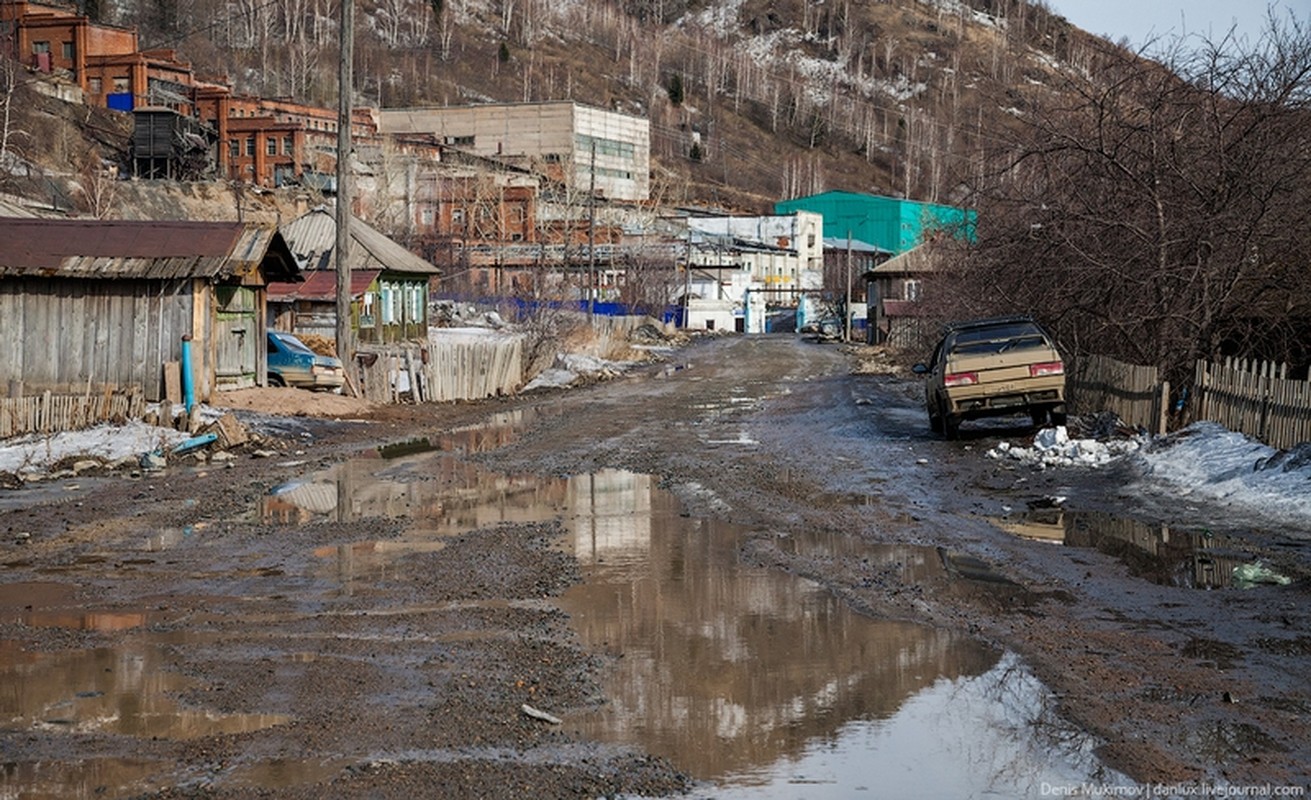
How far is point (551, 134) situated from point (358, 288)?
81921 mm

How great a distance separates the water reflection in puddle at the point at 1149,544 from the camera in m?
10.9

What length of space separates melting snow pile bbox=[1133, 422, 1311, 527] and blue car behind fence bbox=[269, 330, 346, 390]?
1735cm

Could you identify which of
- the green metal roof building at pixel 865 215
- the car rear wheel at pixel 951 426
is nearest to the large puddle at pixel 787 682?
the car rear wheel at pixel 951 426

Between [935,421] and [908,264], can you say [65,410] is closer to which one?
[935,421]

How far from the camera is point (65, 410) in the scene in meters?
20.8

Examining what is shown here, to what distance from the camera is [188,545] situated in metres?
12.5

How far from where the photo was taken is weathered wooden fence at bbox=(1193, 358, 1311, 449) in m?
15.6

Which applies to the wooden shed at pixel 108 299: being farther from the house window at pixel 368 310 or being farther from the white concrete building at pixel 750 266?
the white concrete building at pixel 750 266

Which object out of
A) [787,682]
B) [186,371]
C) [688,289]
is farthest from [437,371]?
[688,289]

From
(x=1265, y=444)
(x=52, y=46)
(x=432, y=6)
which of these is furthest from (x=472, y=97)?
(x=1265, y=444)

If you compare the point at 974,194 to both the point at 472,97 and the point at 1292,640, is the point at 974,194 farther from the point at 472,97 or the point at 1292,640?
the point at 472,97

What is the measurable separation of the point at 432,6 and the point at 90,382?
164 metres

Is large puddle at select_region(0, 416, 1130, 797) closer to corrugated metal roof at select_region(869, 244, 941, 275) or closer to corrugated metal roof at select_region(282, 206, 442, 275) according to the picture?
corrugated metal roof at select_region(282, 206, 442, 275)

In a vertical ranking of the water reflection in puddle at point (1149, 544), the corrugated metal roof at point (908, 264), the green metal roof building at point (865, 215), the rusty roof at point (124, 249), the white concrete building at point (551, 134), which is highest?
the white concrete building at point (551, 134)
